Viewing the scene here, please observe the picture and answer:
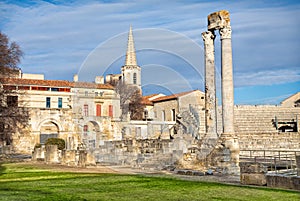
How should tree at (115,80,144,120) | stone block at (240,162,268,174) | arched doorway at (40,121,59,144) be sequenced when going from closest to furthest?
stone block at (240,162,268,174) → arched doorway at (40,121,59,144) → tree at (115,80,144,120)

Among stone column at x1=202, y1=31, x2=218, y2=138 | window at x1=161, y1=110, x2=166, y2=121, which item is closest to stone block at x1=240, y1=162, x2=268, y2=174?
stone column at x1=202, y1=31, x2=218, y2=138

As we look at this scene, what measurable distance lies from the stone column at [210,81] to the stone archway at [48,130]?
93.5 feet

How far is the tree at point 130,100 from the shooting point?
182 ft

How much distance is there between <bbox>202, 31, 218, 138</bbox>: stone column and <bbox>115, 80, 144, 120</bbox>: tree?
29.7 m

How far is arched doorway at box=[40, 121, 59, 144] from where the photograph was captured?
48.8 metres

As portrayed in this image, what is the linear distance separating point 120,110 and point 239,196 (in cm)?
4836

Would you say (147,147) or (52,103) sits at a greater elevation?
(52,103)

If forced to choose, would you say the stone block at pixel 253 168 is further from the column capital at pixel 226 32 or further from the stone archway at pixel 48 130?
the stone archway at pixel 48 130

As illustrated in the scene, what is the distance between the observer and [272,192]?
38.7 feet

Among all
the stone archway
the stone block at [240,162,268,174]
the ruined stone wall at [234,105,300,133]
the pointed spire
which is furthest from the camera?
the ruined stone wall at [234,105,300,133]

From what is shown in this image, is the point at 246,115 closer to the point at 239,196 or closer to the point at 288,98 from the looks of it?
the point at 288,98

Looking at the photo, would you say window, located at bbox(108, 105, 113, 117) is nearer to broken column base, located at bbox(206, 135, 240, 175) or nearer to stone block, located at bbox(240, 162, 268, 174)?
broken column base, located at bbox(206, 135, 240, 175)


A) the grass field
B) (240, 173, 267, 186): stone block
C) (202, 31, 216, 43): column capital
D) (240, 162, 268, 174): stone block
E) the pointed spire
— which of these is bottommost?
the grass field

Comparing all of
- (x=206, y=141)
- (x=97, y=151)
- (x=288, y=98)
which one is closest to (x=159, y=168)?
(x=206, y=141)
